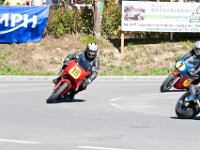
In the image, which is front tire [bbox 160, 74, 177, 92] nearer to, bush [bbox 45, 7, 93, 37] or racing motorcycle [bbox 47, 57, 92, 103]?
racing motorcycle [bbox 47, 57, 92, 103]

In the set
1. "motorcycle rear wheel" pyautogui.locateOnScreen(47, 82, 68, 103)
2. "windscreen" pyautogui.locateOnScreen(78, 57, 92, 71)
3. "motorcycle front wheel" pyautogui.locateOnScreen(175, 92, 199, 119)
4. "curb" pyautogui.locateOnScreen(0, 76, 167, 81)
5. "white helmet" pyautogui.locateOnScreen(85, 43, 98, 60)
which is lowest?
"curb" pyautogui.locateOnScreen(0, 76, 167, 81)

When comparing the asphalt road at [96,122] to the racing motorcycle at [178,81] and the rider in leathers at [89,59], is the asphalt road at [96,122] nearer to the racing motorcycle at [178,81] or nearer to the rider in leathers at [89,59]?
the racing motorcycle at [178,81]

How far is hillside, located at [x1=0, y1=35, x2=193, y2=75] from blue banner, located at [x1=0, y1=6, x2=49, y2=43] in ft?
1.04

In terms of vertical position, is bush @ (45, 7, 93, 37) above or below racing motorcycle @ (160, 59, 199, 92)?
above

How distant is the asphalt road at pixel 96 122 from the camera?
1176 centimetres

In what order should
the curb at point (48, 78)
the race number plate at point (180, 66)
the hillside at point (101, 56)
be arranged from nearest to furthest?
the race number plate at point (180, 66) → the curb at point (48, 78) → the hillside at point (101, 56)

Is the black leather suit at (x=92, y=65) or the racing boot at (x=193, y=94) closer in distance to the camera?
the racing boot at (x=193, y=94)

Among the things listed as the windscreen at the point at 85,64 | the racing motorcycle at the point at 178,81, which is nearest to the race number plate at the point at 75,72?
the windscreen at the point at 85,64

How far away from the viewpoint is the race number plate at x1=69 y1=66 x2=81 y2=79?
19.0 meters

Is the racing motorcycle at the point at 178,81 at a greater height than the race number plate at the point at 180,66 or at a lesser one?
lesser

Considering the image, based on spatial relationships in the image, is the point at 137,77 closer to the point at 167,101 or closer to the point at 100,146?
the point at 167,101

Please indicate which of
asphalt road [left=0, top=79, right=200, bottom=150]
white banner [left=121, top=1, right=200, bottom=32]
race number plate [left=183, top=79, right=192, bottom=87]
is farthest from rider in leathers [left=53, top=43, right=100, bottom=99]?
white banner [left=121, top=1, right=200, bottom=32]

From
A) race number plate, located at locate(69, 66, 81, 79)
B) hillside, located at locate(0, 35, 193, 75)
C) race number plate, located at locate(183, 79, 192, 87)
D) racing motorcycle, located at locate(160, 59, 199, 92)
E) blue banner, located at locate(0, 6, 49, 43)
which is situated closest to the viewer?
race number plate, located at locate(69, 66, 81, 79)

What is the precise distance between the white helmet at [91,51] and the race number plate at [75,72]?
43 cm
